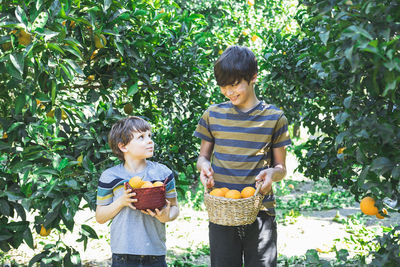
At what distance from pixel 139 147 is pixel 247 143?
0.48 meters

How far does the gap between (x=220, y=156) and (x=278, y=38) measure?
4.43 ft

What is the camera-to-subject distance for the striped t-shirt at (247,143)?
6.90ft

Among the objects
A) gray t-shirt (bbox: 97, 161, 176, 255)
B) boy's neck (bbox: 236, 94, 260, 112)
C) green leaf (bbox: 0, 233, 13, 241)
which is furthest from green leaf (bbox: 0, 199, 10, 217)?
boy's neck (bbox: 236, 94, 260, 112)

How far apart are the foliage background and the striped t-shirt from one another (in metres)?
0.25

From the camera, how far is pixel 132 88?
8.43 ft

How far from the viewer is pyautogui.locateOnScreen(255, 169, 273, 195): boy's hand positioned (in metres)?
1.93

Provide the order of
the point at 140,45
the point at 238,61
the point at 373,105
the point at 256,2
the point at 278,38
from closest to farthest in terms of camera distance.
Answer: the point at 373,105 < the point at 238,61 < the point at 140,45 < the point at 278,38 < the point at 256,2

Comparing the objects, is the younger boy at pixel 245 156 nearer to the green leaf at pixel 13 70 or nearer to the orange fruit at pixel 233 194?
the orange fruit at pixel 233 194

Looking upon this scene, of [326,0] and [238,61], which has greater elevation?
[326,0]

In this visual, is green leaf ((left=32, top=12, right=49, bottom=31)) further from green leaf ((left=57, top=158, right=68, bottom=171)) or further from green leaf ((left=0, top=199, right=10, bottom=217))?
green leaf ((left=0, top=199, right=10, bottom=217))

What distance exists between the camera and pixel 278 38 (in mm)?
3195

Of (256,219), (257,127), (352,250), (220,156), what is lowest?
(352,250)

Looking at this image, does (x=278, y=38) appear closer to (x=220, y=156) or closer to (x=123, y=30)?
(x=123, y=30)

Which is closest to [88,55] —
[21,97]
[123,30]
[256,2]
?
[123,30]
